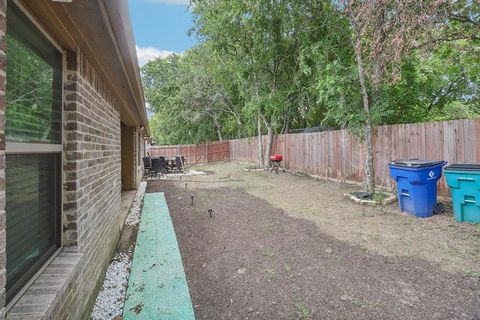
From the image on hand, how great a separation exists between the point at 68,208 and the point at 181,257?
6.48 feet

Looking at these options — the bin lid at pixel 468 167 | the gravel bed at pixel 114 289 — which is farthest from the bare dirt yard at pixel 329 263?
the bin lid at pixel 468 167

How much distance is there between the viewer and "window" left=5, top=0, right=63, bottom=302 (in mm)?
1466

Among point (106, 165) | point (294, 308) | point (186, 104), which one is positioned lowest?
point (294, 308)

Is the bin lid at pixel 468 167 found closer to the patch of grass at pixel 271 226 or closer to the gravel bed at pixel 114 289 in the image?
the patch of grass at pixel 271 226

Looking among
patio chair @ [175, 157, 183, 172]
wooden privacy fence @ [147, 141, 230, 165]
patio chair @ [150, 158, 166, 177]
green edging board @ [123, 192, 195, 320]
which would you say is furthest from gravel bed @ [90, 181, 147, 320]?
wooden privacy fence @ [147, 141, 230, 165]

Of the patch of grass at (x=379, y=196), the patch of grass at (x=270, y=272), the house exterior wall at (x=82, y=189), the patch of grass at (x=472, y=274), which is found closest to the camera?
the house exterior wall at (x=82, y=189)

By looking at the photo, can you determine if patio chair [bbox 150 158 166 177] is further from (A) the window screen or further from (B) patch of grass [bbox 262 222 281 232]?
(A) the window screen

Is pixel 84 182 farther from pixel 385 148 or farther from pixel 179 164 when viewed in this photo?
pixel 179 164

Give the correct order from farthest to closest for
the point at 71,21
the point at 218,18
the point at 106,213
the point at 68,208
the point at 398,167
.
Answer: the point at 218,18 → the point at 398,167 → the point at 106,213 → the point at 68,208 → the point at 71,21

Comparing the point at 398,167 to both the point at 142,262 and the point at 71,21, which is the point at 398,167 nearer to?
the point at 142,262

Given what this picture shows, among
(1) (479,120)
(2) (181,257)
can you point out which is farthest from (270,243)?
(1) (479,120)

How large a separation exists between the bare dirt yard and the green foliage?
2926 mm

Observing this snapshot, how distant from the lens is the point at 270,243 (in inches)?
166

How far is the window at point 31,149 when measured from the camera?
147 centimetres
